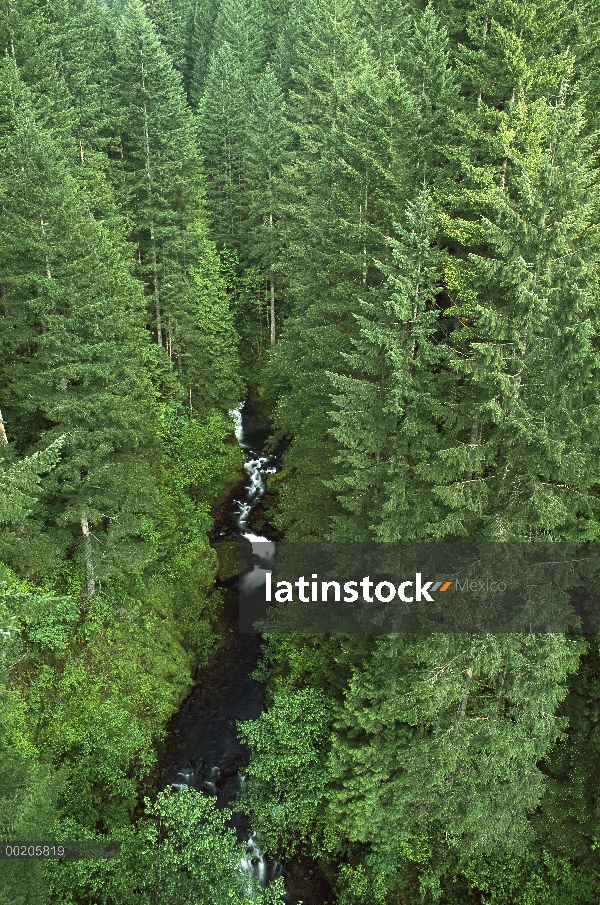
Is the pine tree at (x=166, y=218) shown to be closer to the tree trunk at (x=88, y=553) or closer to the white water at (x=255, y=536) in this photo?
the white water at (x=255, y=536)

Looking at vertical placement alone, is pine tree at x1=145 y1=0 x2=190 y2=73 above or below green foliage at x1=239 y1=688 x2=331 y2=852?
above

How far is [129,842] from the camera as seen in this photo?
51.4ft

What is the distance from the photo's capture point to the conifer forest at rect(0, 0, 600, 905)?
38.6 ft

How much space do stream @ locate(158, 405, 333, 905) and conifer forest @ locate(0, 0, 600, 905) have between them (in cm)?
10

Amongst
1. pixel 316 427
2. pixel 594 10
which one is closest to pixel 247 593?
pixel 316 427

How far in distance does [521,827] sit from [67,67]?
1390 inches

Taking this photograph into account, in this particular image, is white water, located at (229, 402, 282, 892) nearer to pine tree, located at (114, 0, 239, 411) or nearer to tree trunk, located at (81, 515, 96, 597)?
pine tree, located at (114, 0, 239, 411)

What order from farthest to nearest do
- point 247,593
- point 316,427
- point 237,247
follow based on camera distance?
point 237,247 < point 247,593 < point 316,427

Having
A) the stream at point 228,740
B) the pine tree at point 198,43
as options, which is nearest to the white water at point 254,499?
the stream at point 228,740

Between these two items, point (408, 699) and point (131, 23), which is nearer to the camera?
point (408, 699)

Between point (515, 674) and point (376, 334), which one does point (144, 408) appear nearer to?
point (376, 334)

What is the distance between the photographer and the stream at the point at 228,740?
17641mm

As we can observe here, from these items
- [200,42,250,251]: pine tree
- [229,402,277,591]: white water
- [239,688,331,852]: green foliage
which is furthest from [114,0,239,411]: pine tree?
[239,688,331,852]: green foliage

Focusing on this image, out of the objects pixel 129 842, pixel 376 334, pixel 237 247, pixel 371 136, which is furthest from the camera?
pixel 237 247
